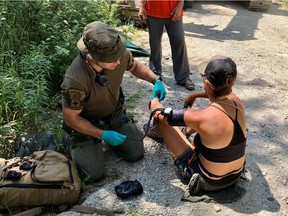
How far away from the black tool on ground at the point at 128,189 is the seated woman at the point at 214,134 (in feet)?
1.37

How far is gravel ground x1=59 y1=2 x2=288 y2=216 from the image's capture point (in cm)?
320

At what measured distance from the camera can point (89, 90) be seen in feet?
10.9

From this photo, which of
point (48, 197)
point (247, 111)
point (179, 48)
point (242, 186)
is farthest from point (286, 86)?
point (48, 197)

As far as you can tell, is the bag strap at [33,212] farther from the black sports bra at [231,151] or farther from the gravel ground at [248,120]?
the black sports bra at [231,151]

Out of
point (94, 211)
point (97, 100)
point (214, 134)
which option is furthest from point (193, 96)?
point (94, 211)

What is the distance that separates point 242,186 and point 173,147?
0.72 metres

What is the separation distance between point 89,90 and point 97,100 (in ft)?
0.61

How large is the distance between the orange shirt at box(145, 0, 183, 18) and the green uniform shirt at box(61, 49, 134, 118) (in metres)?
1.45

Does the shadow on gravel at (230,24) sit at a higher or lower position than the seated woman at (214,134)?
lower

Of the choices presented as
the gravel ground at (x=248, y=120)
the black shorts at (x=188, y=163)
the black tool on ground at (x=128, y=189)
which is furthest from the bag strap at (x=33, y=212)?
the black shorts at (x=188, y=163)

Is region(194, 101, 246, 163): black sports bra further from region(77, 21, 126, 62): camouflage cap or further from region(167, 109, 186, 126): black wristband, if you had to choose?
region(77, 21, 126, 62): camouflage cap

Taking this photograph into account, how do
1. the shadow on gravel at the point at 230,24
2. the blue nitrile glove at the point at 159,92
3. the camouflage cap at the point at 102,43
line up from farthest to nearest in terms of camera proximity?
the shadow on gravel at the point at 230,24 < the blue nitrile glove at the point at 159,92 < the camouflage cap at the point at 102,43

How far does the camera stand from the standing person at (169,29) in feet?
16.2

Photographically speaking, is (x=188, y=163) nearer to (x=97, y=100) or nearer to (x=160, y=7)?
(x=97, y=100)
